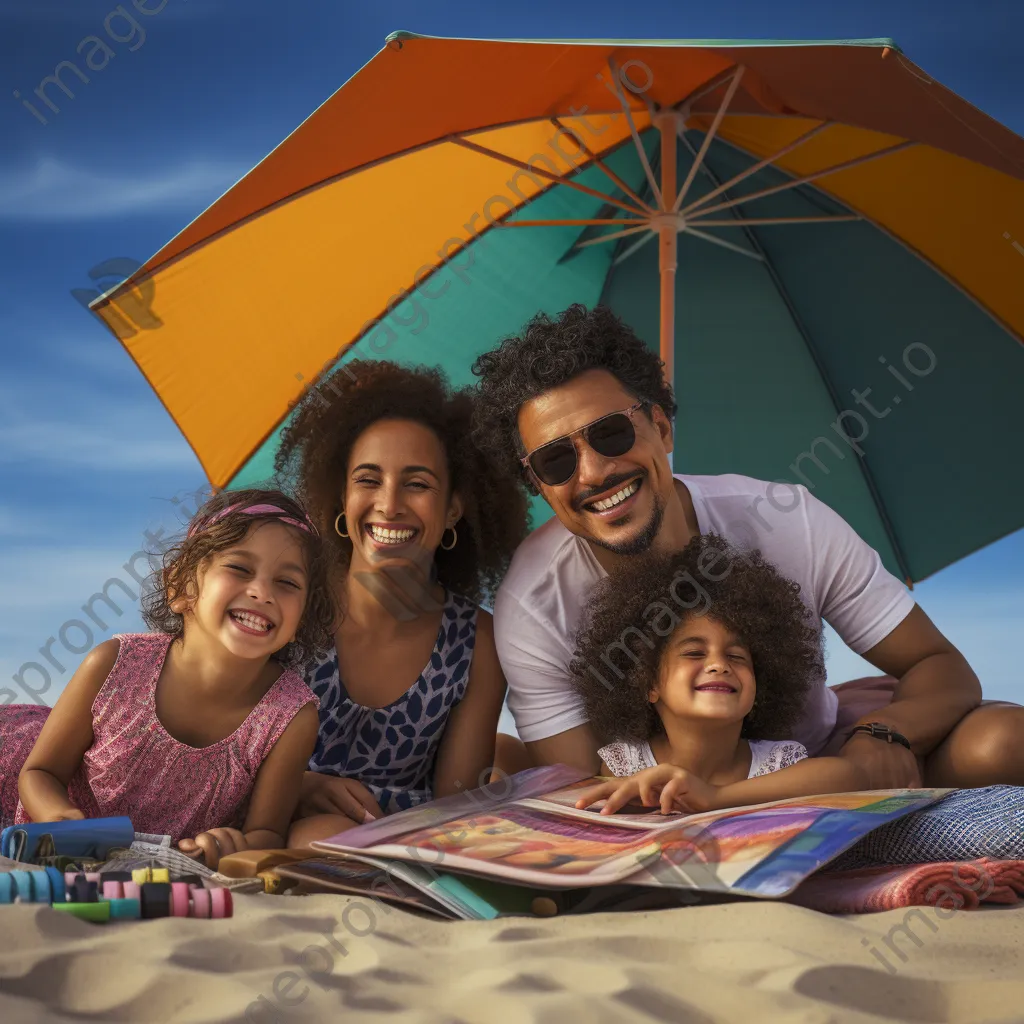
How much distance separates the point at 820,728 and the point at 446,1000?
7.48 feet

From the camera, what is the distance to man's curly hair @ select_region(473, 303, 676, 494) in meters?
3.46

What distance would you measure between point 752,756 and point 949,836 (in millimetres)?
726

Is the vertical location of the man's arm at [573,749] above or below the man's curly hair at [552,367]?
below

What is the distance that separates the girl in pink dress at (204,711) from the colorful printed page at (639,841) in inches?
25.5

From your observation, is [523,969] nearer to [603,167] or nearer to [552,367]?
[552,367]

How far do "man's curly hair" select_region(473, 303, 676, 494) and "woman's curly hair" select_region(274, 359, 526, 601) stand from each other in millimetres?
127

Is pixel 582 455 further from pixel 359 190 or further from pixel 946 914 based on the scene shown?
pixel 359 190

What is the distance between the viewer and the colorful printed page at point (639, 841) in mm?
2176

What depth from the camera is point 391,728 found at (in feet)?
11.6

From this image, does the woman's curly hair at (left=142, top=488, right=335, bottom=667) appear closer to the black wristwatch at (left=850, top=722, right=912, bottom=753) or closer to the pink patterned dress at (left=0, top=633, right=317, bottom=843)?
→ the pink patterned dress at (left=0, top=633, right=317, bottom=843)

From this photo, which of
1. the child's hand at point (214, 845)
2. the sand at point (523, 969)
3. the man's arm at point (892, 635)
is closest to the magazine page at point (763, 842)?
the sand at point (523, 969)

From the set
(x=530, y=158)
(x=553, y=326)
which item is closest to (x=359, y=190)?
(x=530, y=158)

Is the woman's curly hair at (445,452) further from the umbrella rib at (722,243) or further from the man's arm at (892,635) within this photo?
the umbrella rib at (722,243)

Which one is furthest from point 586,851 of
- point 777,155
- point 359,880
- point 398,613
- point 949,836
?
point 777,155
